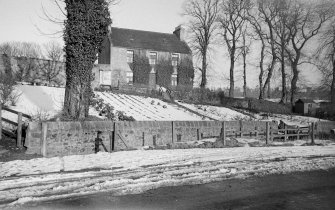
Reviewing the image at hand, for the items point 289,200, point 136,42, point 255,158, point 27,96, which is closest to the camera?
point 289,200

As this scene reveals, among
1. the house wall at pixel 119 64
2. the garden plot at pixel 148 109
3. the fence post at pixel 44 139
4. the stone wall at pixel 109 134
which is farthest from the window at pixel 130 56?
the fence post at pixel 44 139

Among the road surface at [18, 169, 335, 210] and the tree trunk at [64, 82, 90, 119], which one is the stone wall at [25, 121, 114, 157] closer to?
the tree trunk at [64, 82, 90, 119]

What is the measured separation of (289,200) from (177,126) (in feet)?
34.9

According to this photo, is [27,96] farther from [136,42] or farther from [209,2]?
[209,2]

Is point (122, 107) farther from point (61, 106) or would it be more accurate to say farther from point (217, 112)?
point (217, 112)

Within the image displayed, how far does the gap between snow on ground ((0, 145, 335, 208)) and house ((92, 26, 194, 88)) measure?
1201 inches

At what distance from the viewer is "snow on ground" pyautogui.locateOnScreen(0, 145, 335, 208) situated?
732 cm

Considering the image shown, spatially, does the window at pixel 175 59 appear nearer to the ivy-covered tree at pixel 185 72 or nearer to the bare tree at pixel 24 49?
the ivy-covered tree at pixel 185 72

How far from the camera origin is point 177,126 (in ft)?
56.6

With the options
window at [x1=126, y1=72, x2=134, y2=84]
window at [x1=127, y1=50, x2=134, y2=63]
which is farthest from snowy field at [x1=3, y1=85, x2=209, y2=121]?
window at [x1=127, y1=50, x2=134, y2=63]

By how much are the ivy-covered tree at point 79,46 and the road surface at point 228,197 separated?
7.94m

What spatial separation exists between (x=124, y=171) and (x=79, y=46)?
6.94m

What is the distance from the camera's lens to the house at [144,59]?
143ft

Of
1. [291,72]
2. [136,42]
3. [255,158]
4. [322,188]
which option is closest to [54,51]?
[136,42]
